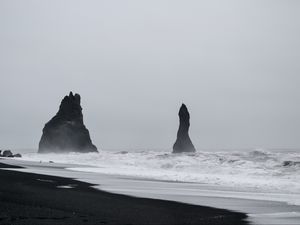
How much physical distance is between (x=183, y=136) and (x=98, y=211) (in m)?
76.3

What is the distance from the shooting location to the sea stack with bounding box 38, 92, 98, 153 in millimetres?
102312

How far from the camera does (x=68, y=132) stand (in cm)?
10450

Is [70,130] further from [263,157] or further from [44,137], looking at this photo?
[263,157]

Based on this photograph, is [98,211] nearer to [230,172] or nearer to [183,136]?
[230,172]

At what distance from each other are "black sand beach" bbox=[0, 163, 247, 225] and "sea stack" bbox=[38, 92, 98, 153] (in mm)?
85623

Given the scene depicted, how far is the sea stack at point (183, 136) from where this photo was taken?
8723cm

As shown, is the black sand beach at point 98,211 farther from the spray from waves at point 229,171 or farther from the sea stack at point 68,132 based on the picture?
the sea stack at point 68,132

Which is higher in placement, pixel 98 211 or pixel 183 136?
pixel 183 136

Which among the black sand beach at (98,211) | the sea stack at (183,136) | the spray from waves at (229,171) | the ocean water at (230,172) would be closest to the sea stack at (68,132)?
the sea stack at (183,136)

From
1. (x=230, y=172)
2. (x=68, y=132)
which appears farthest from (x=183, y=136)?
(x=230, y=172)

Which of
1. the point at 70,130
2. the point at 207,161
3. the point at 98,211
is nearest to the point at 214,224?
the point at 98,211

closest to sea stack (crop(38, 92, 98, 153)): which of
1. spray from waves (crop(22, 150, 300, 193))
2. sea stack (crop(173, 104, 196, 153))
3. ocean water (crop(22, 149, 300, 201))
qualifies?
sea stack (crop(173, 104, 196, 153))

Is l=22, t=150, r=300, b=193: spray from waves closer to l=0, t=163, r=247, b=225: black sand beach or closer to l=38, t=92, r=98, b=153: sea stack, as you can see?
l=0, t=163, r=247, b=225: black sand beach

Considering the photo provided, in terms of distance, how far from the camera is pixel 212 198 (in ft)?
61.1
